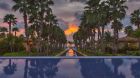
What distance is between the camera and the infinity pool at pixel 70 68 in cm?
800

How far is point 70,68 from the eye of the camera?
8.69 m

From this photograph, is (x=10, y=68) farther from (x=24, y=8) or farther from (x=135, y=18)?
(x=135, y=18)

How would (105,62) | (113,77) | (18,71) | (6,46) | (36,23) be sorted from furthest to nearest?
(6,46)
(36,23)
(105,62)
(18,71)
(113,77)

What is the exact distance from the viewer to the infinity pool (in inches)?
315

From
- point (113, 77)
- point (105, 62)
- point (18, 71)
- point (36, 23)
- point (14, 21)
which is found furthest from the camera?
point (14, 21)

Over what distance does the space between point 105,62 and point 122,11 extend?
47555mm

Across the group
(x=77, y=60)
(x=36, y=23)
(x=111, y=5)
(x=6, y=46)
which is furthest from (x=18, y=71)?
(x=6, y=46)

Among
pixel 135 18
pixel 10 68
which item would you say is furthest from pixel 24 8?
pixel 10 68

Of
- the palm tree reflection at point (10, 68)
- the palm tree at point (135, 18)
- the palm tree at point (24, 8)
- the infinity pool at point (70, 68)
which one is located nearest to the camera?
the infinity pool at point (70, 68)

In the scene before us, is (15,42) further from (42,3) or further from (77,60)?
(77,60)

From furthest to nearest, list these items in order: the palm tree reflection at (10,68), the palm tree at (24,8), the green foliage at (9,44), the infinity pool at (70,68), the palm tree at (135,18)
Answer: the palm tree at (135,18)
the green foliage at (9,44)
the palm tree at (24,8)
the palm tree reflection at (10,68)
the infinity pool at (70,68)

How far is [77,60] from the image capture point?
→ 9484mm

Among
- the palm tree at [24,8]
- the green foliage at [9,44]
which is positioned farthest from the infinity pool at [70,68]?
the green foliage at [9,44]

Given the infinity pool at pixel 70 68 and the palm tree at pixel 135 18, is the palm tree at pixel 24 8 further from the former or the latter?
the infinity pool at pixel 70 68
